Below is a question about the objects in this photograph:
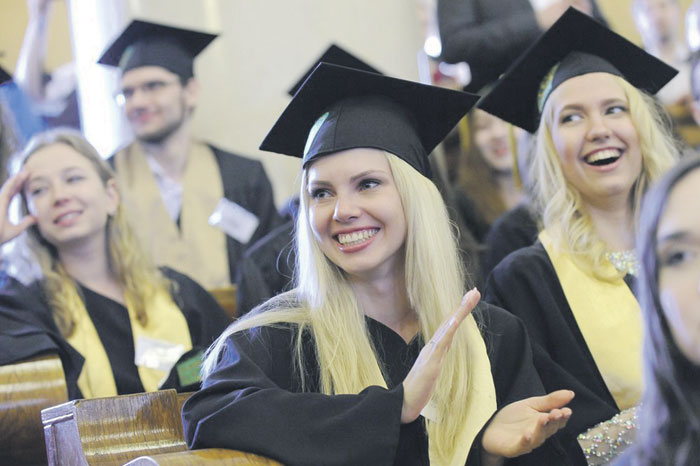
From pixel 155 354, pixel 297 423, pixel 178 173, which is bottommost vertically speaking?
pixel 297 423

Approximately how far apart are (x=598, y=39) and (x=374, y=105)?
1133 millimetres

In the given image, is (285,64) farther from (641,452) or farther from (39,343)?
(641,452)

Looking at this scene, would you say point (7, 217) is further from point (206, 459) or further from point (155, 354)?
point (206, 459)

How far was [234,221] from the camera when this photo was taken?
580 centimetres

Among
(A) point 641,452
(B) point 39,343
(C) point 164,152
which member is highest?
(C) point 164,152

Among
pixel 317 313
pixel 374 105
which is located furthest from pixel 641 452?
pixel 374 105

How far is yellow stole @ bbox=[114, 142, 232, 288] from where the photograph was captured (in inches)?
227

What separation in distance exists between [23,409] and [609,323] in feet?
6.31

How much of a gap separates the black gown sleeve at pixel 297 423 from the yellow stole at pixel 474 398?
0.25 metres

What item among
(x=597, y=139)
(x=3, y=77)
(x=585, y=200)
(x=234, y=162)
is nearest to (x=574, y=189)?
(x=585, y=200)

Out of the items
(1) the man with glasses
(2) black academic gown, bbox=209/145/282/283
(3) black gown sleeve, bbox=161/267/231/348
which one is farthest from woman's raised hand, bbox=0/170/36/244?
(2) black academic gown, bbox=209/145/282/283

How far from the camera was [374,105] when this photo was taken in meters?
3.21

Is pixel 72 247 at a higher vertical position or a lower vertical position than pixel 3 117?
lower

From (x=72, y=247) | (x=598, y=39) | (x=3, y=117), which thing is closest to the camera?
(x=598, y=39)
